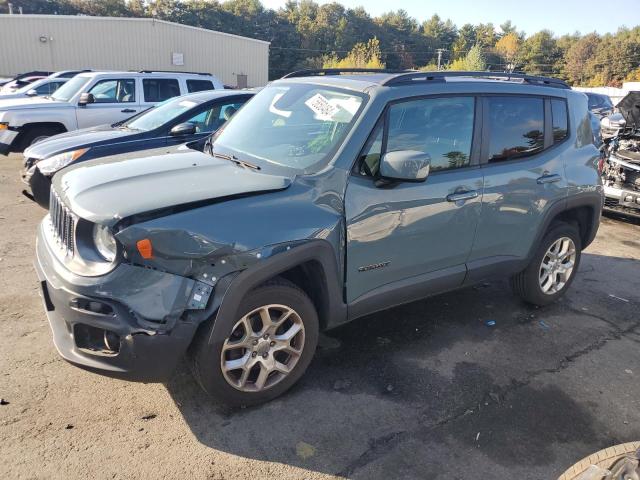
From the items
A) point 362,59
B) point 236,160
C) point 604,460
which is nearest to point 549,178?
point 236,160

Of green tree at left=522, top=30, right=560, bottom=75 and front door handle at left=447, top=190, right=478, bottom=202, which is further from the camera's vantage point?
green tree at left=522, top=30, right=560, bottom=75

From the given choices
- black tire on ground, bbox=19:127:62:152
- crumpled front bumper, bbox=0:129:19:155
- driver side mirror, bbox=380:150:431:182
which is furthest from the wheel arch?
crumpled front bumper, bbox=0:129:19:155

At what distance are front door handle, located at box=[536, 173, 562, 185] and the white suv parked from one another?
816 cm

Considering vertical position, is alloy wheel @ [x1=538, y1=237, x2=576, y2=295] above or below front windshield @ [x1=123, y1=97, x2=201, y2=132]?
below

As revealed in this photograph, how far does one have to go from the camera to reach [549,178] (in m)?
4.14

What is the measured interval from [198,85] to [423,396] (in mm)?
9083

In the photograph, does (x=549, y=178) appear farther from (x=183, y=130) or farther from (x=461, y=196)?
(x=183, y=130)

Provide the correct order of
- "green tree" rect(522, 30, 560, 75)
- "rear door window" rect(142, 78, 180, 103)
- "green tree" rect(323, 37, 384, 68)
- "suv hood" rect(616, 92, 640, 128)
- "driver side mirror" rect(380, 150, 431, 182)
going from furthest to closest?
"green tree" rect(522, 30, 560, 75) → "green tree" rect(323, 37, 384, 68) → "rear door window" rect(142, 78, 180, 103) → "suv hood" rect(616, 92, 640, 128) → "driver side mirror" rect(380, 150, 431, 182)

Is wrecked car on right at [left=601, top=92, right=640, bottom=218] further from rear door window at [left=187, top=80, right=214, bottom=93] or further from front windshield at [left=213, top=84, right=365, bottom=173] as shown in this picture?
rear door window at [left=187, top=80, right=214, bottom=93]

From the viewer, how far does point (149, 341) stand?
8.21 ft

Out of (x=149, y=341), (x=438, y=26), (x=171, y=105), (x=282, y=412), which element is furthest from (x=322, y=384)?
(x=438, y=26)

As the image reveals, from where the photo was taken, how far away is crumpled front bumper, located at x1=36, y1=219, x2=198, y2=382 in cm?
248

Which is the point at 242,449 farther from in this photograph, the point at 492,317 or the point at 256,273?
the point at 492,317

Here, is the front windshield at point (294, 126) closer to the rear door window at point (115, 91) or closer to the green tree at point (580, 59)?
the rear door window at point (115, 91)
